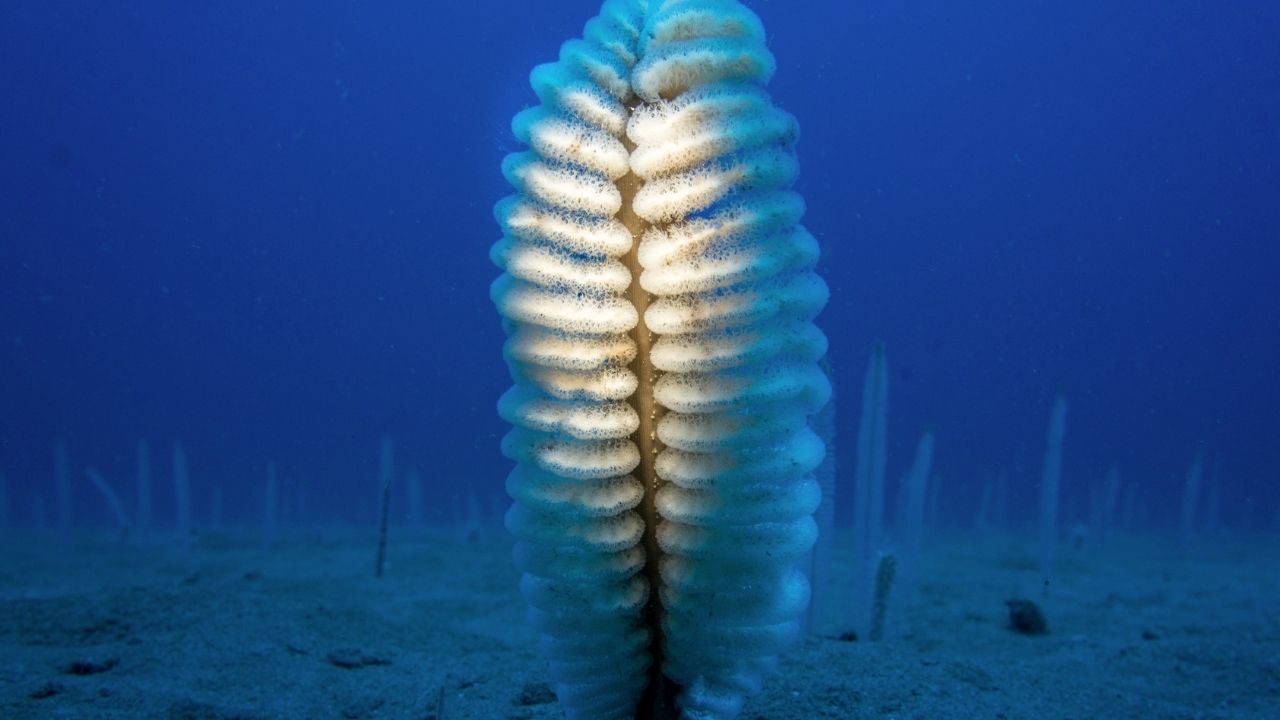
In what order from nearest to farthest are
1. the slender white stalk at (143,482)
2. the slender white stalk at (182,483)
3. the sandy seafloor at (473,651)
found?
the sandy seafloor at (473,651) < the slender white stalk at (182,483) < the slender white stalk at (143,482)

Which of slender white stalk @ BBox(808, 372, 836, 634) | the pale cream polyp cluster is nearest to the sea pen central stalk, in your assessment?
the pale cream polyp cluster

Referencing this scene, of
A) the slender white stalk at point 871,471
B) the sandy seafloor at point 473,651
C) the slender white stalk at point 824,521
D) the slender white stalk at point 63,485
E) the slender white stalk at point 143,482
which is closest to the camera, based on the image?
the sandy seafloor at point 473,651

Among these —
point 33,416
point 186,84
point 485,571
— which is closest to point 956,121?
point 186,84

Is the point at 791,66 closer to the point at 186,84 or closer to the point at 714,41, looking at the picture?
the point at 186,84

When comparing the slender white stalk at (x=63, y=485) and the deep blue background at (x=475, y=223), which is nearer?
the slender white stalk at (x=63, y=485)

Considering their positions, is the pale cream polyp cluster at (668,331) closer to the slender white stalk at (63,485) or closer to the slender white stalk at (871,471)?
the slender white stalk at (871,471)

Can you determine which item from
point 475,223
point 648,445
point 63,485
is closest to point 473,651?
point 648,445

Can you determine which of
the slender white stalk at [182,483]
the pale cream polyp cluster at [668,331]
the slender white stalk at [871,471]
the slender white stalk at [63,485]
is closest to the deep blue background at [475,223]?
the slender white stalk at [63,485]

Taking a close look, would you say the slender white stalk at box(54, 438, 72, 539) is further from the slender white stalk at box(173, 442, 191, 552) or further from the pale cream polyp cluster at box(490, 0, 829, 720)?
the pale cream polyp cluster at box(490, 0, 829, 720)
